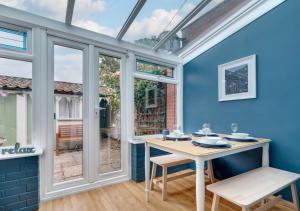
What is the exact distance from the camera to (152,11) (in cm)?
217

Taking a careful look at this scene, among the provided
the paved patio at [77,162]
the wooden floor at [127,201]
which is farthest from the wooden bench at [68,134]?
the wooden floor at [127,201]

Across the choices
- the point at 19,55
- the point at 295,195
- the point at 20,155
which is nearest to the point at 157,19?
the point at 19,55

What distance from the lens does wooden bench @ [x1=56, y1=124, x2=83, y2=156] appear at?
2.30 meters

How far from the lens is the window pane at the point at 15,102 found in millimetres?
1988

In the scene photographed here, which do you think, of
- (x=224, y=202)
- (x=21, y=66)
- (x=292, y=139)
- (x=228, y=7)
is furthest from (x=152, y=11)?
(x=224, y=202)

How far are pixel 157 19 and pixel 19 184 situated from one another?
2608 millimetres

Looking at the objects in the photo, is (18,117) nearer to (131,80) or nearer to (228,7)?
(131,80)

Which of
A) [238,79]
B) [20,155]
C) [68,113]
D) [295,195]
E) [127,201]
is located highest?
[238,79]

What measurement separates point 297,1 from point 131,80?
7.64 feet

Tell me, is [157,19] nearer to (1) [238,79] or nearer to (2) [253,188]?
(1) [238,79]

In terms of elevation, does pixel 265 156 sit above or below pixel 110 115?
below

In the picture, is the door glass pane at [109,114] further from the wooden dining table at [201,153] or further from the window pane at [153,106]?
the wooden dining table at [201,153]

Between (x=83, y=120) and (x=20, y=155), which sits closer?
(x=20, y=155)

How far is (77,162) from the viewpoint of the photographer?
2422 millimetres
